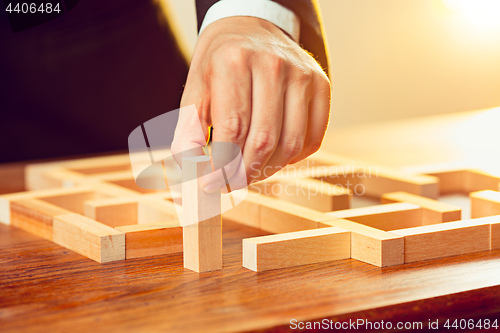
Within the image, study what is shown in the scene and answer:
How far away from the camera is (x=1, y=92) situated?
1539 millimetres

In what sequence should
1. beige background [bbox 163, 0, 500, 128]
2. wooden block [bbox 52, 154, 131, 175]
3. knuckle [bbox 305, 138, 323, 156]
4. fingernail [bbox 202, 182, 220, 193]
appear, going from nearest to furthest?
fingernail [bbox 202, 182, 220, 193]
knuckle [bbox 305, 138, 323, 156]
wooden block [bbox 52, 154, 131, 175]
beige background [bbox 163, 0, 500, 128]

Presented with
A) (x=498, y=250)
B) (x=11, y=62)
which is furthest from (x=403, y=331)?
(x=11, y=62)

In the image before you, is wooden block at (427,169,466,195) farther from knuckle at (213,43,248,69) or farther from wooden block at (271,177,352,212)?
knuckle at (213,43,248,69)

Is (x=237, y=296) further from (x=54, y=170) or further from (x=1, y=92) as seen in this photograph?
(x=1, y=92)

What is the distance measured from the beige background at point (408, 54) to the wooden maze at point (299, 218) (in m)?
0.51

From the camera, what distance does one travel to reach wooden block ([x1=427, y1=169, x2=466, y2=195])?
103 cm

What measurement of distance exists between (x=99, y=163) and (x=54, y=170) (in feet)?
0.54

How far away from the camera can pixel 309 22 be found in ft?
2.73

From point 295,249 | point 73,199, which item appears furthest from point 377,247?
point 73,199

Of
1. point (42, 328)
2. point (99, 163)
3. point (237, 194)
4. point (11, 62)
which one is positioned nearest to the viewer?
point (42, 328)

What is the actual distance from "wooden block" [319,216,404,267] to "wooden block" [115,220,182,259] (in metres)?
0.21

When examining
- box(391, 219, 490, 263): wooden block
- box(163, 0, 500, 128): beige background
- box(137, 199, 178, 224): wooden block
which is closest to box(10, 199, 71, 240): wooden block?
box(137, 199, 178, 224): wooden block

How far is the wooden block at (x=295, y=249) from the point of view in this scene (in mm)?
522

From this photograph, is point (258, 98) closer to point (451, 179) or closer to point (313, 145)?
point (313, 145)
